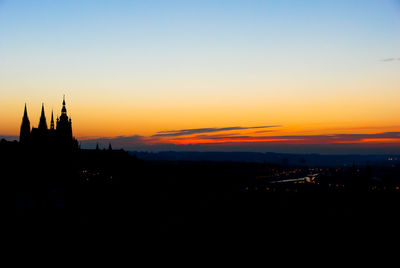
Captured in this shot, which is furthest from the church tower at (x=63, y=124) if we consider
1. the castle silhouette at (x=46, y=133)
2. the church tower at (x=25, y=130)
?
the church tower at (x=25, y=130)

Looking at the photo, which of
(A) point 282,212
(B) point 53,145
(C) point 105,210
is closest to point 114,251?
(C) point 105,210

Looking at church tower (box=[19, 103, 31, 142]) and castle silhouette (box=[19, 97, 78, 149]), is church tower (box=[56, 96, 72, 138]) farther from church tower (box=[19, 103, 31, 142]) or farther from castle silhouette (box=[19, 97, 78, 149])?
church tower (box=[19, 103, 31, 142])

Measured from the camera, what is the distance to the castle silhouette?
394 ft

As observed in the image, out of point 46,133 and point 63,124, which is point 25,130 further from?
point 63,124

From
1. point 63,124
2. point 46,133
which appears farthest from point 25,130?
point 63,124

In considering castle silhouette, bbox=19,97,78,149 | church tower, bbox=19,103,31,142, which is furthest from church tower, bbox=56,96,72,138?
church tower, bbox=19,103,31,142

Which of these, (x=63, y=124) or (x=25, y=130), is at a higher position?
(x=63, y=124)

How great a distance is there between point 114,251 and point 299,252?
16.4 m

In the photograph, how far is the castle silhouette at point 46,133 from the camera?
120188mm

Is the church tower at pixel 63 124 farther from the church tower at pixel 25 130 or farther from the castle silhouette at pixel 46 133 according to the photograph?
the church tower at pixel 25 130

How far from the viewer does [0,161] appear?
362 feet

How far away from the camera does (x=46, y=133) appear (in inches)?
4855

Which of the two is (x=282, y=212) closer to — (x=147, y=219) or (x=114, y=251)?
(x=147, y=219)

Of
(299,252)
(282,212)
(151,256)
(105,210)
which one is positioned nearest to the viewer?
(151,256)
